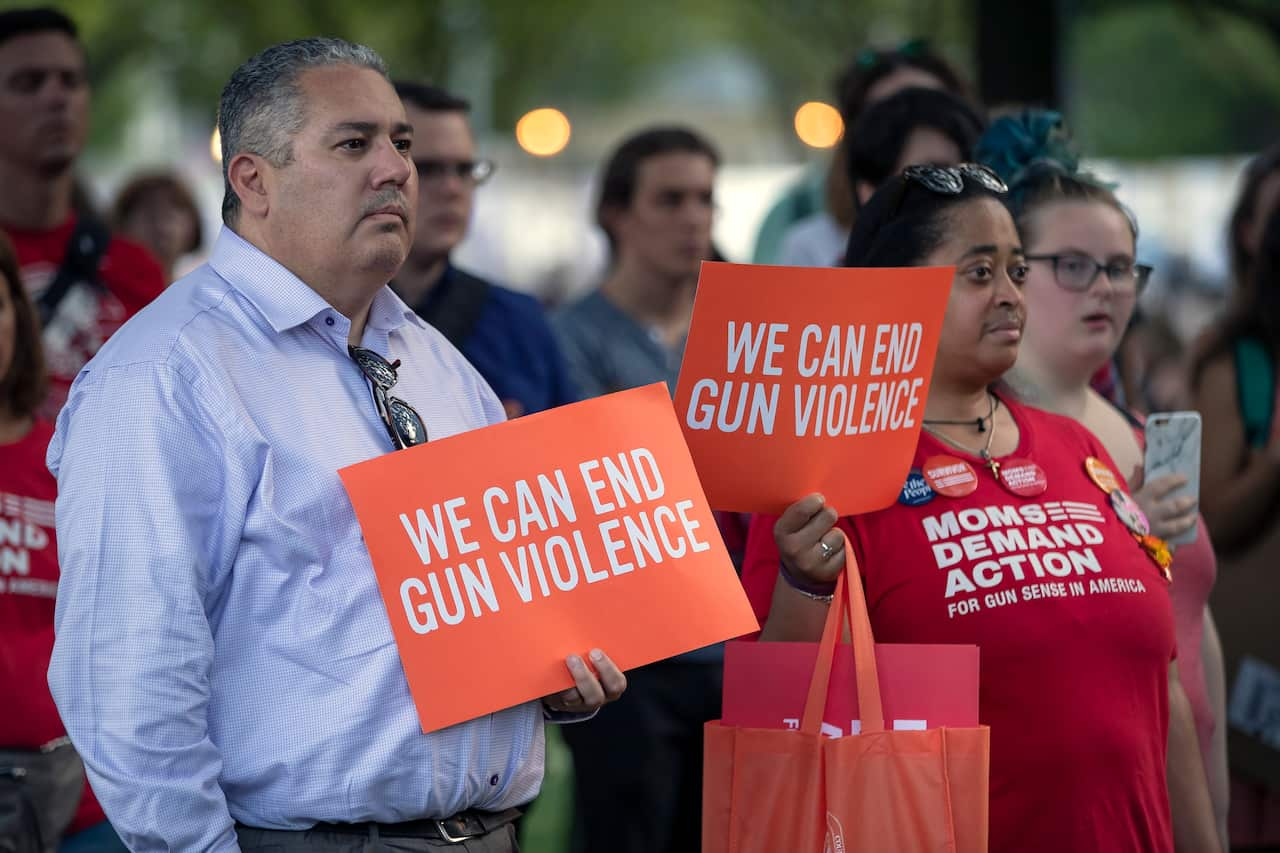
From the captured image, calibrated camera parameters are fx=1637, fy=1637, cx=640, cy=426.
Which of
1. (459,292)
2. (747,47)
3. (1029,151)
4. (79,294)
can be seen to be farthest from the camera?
(747,47)

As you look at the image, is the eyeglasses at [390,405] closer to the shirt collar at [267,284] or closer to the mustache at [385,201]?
the shirt collar at [267,284]

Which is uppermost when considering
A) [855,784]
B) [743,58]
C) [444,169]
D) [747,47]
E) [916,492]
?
[743,58]

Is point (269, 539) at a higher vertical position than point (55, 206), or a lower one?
lower

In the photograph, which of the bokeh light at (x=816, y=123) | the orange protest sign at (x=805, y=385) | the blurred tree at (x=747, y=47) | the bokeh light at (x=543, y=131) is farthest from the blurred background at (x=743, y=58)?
the orange protest sign at (x=805, y=385)

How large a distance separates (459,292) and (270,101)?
78.9 inches

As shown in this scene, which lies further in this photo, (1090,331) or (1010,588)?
(1090,331)

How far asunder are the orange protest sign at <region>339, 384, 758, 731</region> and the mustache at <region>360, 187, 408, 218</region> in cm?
40

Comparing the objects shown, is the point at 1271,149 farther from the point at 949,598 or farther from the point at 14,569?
the point at 14,569

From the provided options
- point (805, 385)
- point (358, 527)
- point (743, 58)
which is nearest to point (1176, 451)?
point (805, 385)

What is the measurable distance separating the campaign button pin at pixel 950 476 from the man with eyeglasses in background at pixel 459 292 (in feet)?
5.25

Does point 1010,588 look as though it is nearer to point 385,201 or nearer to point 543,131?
point 385,201

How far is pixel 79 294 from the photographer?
4.77 meters

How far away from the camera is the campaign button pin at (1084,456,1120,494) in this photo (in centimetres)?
328

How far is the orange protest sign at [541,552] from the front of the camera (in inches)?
101
